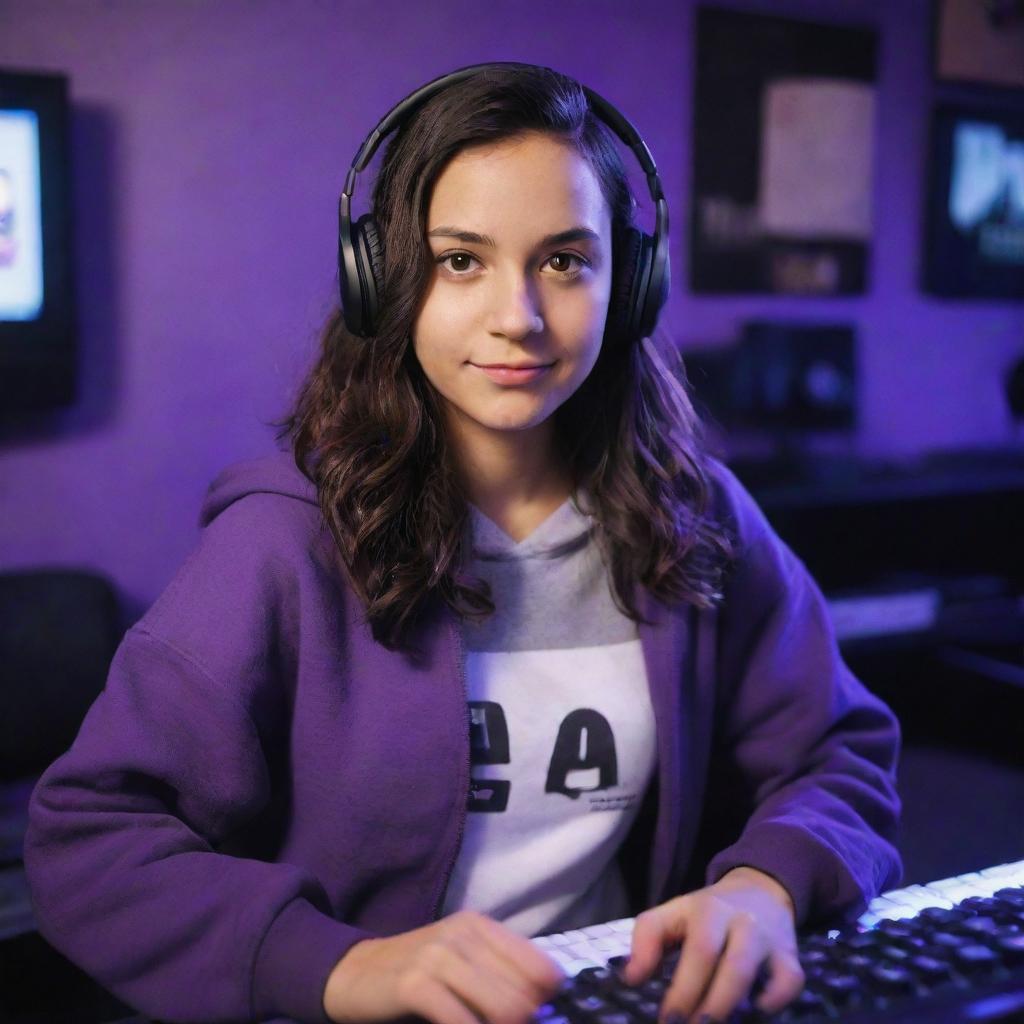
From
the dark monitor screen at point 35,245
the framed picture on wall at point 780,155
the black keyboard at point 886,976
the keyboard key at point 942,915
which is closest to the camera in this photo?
the black keyboard at point 886,976

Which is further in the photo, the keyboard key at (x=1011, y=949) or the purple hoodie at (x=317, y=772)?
the purple hoodie at (x=317, y=772)

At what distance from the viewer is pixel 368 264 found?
0.94 m

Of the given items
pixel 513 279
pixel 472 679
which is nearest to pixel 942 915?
pixel 472 679

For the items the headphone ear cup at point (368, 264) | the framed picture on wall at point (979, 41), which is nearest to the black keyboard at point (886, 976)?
the headphone ear cup at point (368, 264)

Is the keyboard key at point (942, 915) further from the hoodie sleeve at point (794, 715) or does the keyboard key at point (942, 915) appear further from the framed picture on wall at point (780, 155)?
the framed picture on wall at point (780, 155)

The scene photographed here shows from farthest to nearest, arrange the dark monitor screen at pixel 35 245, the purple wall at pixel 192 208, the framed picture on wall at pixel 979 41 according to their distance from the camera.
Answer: the framed picture on wall at pixel 979 41 → the purple wall at pixel 192 208 → the dark monitor screen at pixel 35 245

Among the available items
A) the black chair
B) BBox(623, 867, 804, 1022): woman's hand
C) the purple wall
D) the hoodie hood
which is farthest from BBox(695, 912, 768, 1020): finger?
the purple wall

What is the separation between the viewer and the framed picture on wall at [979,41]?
2492 mm

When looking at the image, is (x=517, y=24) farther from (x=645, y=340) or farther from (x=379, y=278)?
(x=379, y=278)

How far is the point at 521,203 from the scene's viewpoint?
901 millimetres

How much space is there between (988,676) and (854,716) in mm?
1057

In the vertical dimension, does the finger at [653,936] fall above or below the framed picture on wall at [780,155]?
below

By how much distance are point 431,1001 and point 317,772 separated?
306 millimetres

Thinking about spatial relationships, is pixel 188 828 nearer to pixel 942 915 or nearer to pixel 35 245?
pixel 942 915
